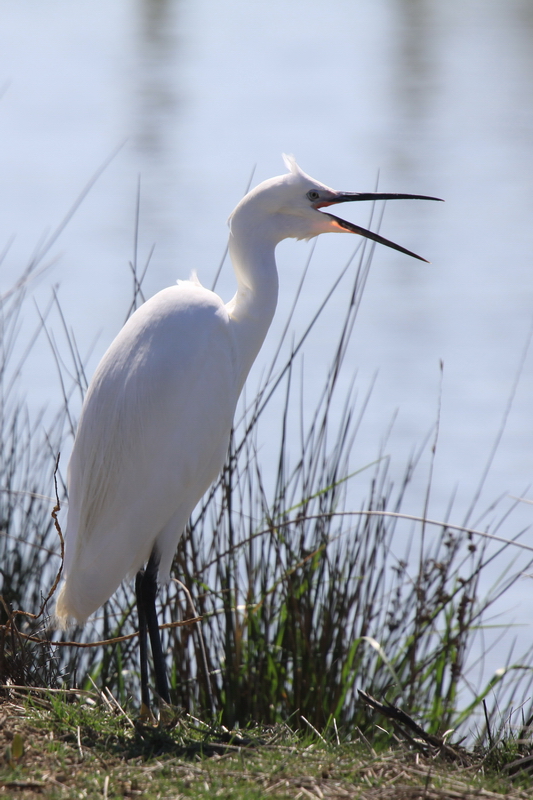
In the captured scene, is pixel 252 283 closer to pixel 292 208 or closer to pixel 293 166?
pixel 292 208

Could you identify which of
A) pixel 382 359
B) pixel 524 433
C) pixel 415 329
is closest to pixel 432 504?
pixel 524 433

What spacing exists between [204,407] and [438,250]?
6971 mm

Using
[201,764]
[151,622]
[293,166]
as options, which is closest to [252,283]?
[293,166]

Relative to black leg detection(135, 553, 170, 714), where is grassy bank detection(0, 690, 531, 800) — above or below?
below

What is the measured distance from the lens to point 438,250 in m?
9.21

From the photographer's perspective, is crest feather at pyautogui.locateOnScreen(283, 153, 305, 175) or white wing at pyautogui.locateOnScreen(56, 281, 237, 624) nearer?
white wing at pyautogui.locateOnScreen(56, 281, 237, 624)

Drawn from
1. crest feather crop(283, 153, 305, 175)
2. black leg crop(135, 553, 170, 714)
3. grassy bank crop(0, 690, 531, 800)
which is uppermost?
crest feather crop(283, 153, 305, 175)

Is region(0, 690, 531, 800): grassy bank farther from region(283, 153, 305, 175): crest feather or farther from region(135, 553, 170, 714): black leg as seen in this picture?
region(283, 153, 305, 175): crest feather

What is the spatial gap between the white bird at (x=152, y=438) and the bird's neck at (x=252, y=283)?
2 centimetres

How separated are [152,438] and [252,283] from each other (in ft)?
1.83

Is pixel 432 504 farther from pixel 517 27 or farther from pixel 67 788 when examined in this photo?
pixel 517 27

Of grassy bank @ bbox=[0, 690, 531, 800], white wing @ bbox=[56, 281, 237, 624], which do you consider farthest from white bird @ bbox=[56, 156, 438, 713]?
grassy bank @ bbox=[0, 690, 531, 800]

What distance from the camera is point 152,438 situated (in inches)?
103

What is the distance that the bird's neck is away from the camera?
280 centimetres
